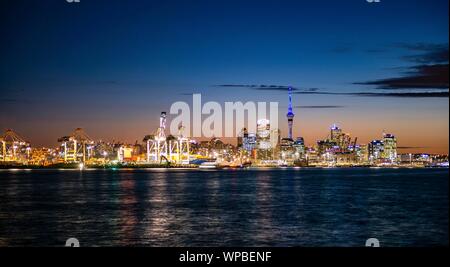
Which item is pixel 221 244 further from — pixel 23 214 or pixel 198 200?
pixel 198 200

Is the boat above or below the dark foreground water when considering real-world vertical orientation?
above

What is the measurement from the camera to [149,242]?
50.4ft

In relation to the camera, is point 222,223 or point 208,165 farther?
point 208,165

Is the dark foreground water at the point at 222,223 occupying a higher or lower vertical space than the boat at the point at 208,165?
lower

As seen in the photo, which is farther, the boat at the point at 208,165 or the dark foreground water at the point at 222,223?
the boat at the point at 208,165

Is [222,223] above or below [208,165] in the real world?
below

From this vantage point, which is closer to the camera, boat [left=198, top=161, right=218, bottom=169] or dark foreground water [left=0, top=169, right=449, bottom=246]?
dark foreground water [left=0, top=169, right=449, bottom=246]

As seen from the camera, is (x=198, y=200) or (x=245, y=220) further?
(x=198, y=200)
